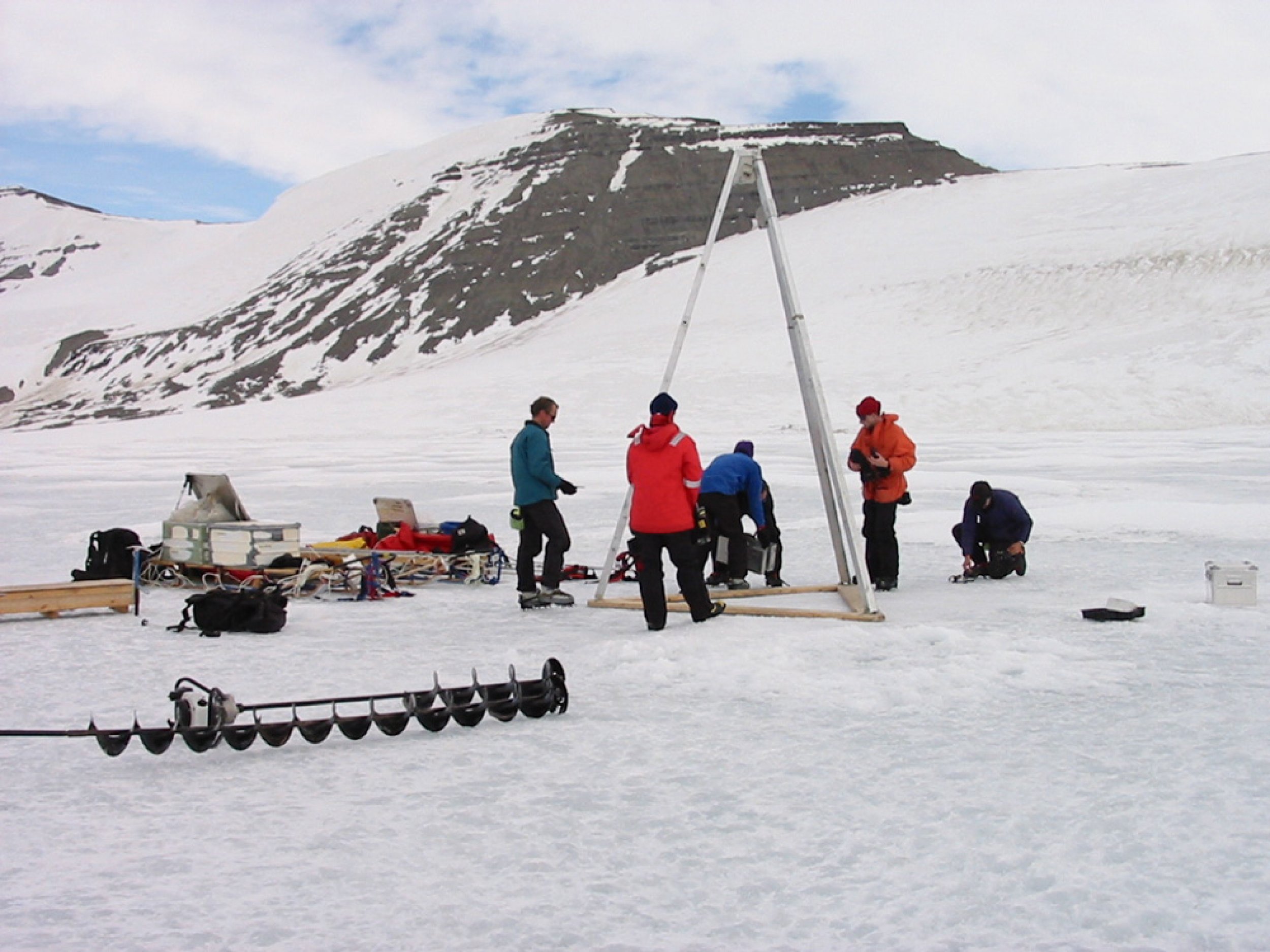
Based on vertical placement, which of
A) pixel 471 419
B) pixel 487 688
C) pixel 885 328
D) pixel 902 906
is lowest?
pixel 902 906

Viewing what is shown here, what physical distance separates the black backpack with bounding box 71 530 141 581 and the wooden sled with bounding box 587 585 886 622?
12.5 feet

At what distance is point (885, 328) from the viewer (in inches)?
2015

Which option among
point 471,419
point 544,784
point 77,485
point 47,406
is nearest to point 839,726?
point 544,784

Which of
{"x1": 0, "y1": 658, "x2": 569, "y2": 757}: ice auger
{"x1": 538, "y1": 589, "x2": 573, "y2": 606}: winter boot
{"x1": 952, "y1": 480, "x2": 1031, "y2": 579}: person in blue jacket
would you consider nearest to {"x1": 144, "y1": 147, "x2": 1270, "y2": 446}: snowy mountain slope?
{"x1": 952, "y1": 480, "x2": 1031, "y2": 579}: person in blue jacket

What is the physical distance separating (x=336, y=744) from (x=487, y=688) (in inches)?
27.0

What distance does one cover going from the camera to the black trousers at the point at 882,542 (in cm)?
904

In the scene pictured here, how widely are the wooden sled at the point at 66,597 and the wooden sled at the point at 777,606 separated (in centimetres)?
328

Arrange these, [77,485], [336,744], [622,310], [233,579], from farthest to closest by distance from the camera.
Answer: [622,310] → [77,485] → [233,579] → [336,744]

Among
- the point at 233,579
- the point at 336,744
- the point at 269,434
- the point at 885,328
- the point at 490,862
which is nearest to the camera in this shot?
the point at 490,862

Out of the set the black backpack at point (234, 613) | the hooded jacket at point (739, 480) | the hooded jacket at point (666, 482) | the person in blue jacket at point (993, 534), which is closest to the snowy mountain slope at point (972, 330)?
the person in blue jacket at point (993, 534)

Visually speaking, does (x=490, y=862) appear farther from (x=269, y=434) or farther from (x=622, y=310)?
(x=622, y=310)

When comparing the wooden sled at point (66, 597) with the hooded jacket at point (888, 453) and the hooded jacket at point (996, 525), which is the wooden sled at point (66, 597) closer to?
the hooded jacket at point (888, 453)

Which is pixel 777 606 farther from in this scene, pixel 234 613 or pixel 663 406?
pixel 234 613

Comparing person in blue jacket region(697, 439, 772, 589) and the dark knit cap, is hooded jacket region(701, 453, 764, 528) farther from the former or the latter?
the dark knit cap
